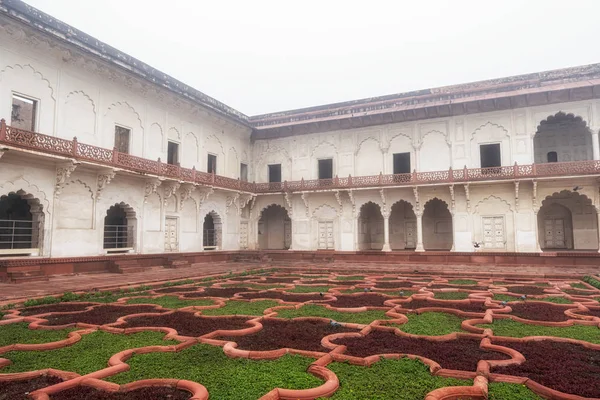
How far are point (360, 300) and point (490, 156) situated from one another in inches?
564

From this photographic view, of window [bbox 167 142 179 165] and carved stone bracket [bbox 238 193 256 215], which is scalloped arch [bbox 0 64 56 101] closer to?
window [bbox 167 142 179 165]

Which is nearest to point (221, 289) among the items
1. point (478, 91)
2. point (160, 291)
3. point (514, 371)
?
point (160, 291)

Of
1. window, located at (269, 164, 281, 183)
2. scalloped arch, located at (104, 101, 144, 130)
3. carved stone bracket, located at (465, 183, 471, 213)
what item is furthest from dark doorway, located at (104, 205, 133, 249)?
carved stone bracket, located at (465, 183, 471, 213)

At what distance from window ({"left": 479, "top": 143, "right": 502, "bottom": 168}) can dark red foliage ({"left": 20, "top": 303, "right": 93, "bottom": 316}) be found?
54.4 ft

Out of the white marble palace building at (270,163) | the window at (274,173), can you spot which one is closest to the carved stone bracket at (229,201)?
the white marble palace building at (270,163)

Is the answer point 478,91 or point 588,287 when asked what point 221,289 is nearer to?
point 588,287

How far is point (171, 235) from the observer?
16.2m

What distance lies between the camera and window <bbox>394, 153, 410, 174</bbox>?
19000 millimetres

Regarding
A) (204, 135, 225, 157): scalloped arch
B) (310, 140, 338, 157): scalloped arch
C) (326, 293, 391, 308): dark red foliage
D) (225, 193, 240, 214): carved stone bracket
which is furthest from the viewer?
(310, 140, 338, 157): scalloped arch

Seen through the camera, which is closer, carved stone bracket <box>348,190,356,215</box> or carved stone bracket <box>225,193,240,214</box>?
carved stone bracket <box>348,190,356,215</box>

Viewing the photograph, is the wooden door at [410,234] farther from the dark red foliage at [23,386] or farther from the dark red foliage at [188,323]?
the dark red foliage at [23,386]

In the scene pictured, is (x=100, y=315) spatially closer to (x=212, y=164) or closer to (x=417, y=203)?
(x=212, y=164)

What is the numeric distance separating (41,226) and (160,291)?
232 inches

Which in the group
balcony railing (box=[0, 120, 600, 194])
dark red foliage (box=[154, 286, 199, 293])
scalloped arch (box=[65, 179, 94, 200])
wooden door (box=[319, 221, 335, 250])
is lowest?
dark red foliage (box=[154, 286, 199, 293])
